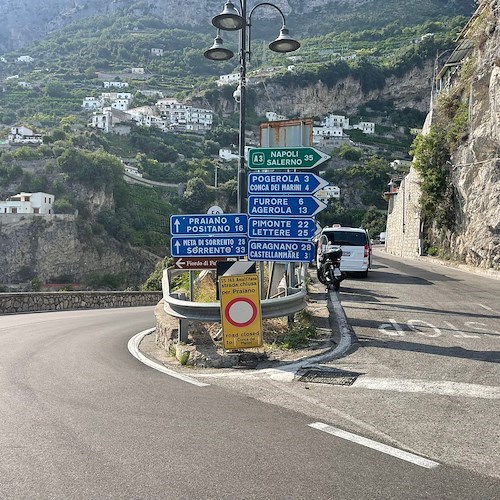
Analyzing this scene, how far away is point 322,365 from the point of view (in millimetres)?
6480

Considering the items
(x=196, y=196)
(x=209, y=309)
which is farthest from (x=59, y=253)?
(x=209, y=309)

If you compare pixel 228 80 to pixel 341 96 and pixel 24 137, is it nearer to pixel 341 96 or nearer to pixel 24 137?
pixel 341 96

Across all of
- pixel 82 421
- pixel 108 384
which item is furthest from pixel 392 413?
pixel 108 384

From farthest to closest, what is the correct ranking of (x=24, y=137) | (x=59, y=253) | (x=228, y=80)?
(x=228, y=80), (x=24, y=137), (x=59, y=253)

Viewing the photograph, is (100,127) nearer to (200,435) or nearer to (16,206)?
(16,206)

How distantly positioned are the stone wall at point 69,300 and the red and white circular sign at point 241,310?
18.2 metres

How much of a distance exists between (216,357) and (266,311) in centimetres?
117

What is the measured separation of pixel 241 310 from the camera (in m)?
7.22

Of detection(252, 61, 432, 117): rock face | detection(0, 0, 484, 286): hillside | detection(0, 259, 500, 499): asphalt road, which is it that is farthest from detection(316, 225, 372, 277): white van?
detection(252, 61, 432, 117): rock face

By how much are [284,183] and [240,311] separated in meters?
2.45

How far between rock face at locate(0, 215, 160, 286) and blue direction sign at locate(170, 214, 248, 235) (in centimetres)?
7428

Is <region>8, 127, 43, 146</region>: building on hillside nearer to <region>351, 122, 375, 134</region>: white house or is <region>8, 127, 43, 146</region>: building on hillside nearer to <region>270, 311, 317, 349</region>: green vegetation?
<region>351, 122, 375, 134</region>: white house

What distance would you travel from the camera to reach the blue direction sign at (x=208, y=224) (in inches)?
333

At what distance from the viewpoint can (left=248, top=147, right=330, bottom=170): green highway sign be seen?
28.4 ft
